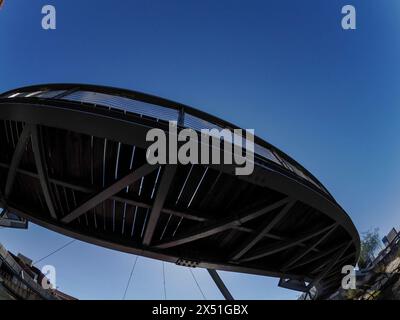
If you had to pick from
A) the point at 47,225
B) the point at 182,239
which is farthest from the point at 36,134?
the point at 182,239

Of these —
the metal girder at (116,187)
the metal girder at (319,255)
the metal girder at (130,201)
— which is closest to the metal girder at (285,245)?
the metal girder at (130,201)

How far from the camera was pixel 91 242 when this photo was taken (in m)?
13.3

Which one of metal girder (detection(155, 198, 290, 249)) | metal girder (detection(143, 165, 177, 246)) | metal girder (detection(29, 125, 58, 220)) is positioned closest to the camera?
metal girder (detection(29, 125, 58, 220))

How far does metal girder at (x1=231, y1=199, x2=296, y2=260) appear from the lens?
10.0 meters

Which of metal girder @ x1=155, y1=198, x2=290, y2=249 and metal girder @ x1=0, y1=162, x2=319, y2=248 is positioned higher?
metal girder @ x1=0, y1=162, x2=319, y2=248

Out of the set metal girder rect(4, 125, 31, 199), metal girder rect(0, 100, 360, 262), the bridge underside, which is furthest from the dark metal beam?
metal girder rect(4, 125, 31, 199)

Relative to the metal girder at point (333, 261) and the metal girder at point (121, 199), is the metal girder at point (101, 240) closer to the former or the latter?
the metal girder at point (121, 199)

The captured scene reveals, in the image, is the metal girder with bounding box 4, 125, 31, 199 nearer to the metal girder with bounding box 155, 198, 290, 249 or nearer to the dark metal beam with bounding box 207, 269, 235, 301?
the metal girder with bounding box 155, 198, 290, 249

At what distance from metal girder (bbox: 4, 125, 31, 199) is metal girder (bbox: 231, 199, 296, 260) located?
9463mm

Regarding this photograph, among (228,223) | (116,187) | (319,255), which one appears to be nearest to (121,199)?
(116,187)

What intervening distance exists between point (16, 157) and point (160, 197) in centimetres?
557

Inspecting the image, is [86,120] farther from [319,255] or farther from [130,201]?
[319,255]
